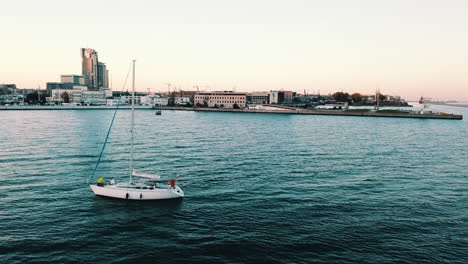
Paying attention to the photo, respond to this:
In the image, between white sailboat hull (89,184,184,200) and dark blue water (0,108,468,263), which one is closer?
dark blue water (0,108,468,263)

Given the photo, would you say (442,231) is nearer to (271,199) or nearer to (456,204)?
(456,204)

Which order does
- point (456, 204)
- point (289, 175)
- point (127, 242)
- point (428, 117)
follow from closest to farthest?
point (127, 242) → point (456, 204) → point (289, 175) → point (428, 117)

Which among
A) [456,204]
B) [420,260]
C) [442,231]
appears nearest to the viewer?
[420,260]

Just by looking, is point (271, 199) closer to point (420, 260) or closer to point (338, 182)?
point (338, 182)

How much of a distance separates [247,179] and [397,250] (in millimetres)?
19299

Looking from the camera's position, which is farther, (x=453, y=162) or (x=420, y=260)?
(x=453, y=162)

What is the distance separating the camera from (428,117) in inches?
6516

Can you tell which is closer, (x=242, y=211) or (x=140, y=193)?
(x=242, y=211)

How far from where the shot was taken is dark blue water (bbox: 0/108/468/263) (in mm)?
22328

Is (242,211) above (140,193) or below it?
below

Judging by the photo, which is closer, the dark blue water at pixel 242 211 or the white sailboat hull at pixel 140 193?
the dark blue water at pixel 242 211

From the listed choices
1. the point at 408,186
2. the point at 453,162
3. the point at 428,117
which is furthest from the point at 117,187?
the point at 428,117

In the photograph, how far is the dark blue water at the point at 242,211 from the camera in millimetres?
22328

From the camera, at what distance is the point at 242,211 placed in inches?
1159
